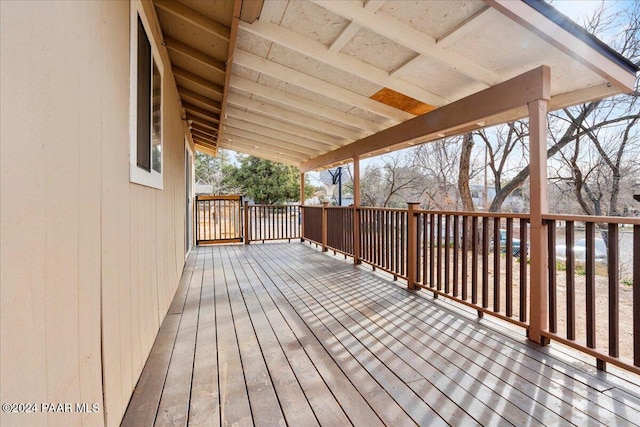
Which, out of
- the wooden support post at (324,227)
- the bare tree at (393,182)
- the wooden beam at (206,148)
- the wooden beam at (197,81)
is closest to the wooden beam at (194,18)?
the wooden beam at (197,81)

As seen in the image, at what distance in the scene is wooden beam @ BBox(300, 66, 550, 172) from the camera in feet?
7.60

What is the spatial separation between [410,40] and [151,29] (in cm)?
194

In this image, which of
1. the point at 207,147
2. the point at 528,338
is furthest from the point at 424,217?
the point at 207,147

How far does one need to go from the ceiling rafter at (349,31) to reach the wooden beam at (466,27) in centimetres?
60

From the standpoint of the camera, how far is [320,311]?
291 cm

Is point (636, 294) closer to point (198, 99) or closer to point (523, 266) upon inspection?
point (523, 266)

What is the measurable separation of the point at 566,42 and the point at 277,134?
4.71 metres

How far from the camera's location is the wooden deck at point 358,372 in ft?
4.93

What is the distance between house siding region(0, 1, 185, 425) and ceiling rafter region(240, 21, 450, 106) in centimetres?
127

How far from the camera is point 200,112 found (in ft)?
16.4

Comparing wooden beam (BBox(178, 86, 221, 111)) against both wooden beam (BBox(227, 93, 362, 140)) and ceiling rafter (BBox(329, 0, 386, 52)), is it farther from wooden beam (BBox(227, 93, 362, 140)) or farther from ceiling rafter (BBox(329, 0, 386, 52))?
ceiling rafter (BBox(329, 0, 386, 52))

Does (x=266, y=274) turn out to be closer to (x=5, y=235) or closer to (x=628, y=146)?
(x=5, y=235)

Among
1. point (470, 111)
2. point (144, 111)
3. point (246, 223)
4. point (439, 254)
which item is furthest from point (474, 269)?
point (246, 223)

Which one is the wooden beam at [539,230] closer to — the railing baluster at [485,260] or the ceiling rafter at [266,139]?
the railing baluster at [485,260]
